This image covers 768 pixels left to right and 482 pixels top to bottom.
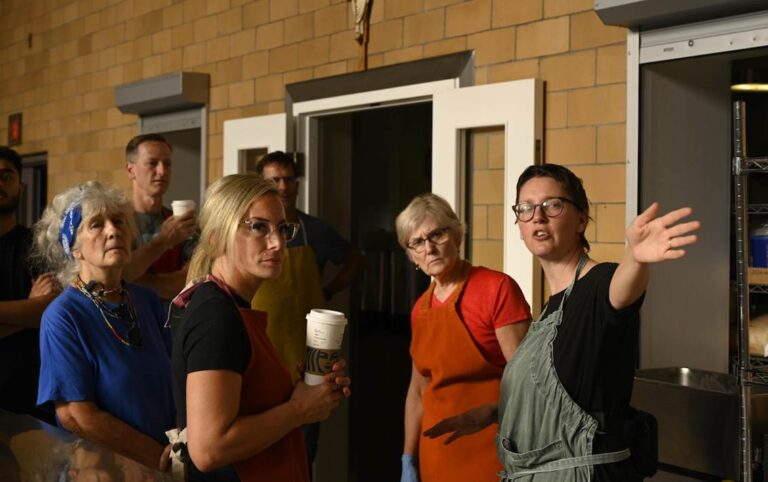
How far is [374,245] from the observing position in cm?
603

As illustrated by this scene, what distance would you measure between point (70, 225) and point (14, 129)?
6.03 metres

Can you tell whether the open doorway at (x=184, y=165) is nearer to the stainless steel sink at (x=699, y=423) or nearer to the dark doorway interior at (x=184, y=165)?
the dark doorway interior at (x=184, y=165)

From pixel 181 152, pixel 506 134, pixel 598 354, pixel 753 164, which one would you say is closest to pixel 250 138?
pixel 181 152

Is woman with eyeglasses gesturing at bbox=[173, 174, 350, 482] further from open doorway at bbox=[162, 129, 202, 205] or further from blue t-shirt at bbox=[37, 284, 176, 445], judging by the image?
open doorway at bbox=[162, 129, 202, 205]

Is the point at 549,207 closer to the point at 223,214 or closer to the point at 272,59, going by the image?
the point at 223,214

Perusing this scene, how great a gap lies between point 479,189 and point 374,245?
2.21 m

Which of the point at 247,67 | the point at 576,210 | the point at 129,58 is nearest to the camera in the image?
the point at 576,210

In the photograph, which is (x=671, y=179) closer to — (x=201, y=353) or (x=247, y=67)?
(x=201, y=353)

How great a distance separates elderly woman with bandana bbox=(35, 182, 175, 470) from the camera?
2287 mm

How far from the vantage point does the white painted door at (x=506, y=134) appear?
3.55m

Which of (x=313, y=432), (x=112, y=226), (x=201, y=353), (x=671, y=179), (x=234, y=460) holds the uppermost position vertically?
(x=671, y=179)

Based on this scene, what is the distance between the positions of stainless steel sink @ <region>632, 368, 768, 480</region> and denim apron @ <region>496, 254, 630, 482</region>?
Answer: 83 centimetres

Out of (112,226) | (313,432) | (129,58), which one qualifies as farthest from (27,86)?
(112,226)

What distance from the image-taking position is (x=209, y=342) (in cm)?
178
